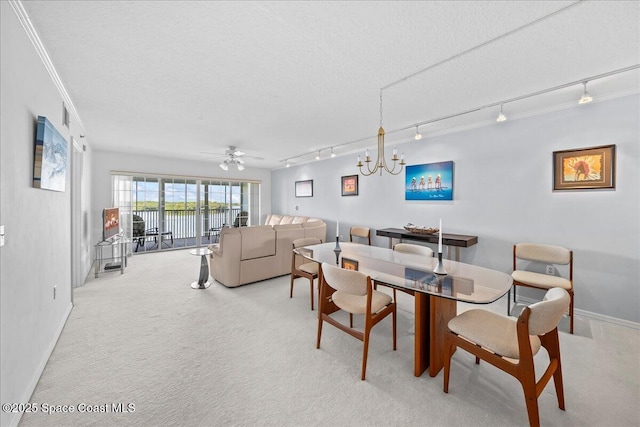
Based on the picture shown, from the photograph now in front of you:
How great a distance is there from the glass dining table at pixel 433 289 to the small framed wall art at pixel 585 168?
1.92m

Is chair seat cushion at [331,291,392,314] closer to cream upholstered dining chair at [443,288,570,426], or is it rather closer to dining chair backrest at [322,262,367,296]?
dining chair backrest at [322,262,367,296]

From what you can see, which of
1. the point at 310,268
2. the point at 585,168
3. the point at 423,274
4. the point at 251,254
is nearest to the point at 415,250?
the point at 423,274

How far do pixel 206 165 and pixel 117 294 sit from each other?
434 cm

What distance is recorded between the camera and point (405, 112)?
→ 3.26 meters

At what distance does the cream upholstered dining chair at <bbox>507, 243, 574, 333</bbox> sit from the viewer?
2576 mm

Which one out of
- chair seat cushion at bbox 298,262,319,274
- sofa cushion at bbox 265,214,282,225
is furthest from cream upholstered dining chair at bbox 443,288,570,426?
sofa cushion at bbox 265,214,282,225

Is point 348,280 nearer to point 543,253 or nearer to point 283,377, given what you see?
point 283,377

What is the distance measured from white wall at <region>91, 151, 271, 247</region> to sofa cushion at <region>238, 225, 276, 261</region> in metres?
3.88

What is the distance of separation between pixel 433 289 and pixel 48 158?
120 inches

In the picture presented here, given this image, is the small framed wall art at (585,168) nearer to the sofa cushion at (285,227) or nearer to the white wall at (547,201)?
the white wall at (547,201)

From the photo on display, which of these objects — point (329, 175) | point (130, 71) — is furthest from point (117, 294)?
point (329, 175)

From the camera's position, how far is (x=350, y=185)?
561cm

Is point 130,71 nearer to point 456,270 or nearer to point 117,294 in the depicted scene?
point 117,294

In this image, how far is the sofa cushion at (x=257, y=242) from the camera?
384 cm
